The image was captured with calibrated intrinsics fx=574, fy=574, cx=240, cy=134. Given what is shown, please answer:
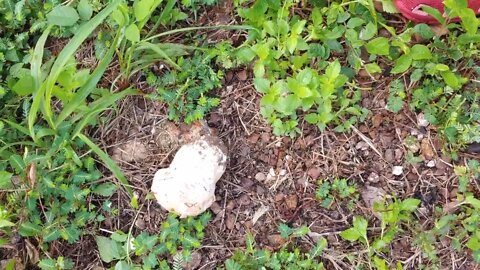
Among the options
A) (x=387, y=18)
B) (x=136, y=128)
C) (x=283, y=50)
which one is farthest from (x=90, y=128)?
(x=387, y=18)

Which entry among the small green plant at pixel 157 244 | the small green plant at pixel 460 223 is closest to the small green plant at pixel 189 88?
the small green plant at pixel 157 244

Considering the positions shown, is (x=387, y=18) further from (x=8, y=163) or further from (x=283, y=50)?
(x=8, y=163)

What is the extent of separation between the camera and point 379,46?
1.98m

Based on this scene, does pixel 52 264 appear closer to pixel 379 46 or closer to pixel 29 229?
pixel 29 229

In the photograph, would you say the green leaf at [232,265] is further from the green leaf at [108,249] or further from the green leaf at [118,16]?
the green leaf at [118,16]

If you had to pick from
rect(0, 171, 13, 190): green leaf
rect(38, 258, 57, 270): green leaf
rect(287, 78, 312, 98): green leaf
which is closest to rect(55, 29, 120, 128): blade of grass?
rect(0, 171, 13, 190): green leaf

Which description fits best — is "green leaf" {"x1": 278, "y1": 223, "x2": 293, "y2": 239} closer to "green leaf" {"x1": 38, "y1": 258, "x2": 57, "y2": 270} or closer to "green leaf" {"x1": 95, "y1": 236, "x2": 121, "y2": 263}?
"green leaf" {"x1": 95, "y1": 236, "x2": 121, "y2": 263}

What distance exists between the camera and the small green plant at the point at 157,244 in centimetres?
198

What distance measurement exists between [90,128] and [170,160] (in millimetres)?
322

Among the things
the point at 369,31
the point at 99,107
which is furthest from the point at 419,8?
the point at 99,107

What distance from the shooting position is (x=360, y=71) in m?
2.08

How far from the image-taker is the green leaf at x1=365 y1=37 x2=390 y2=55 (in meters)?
1.98

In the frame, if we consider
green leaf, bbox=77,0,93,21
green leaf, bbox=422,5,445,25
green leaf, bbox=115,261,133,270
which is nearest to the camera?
green leaf, bbox=422,5,445,25

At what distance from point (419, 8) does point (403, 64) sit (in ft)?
0.64
